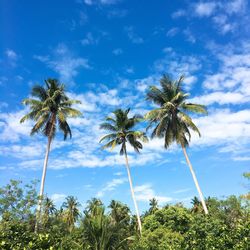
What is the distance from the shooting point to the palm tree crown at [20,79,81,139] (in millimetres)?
27266

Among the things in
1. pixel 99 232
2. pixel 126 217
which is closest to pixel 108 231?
pixel 99 232

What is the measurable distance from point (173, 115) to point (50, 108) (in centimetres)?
1210

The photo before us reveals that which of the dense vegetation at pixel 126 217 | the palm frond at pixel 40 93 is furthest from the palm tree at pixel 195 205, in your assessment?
the palm frond at pixel 40 93

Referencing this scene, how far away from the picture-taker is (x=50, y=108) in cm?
2780

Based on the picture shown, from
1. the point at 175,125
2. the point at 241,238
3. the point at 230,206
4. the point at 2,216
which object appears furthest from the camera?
the point at 230,206

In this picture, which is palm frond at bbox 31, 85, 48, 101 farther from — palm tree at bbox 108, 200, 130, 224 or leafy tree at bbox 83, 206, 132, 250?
palm tree at bbox 108, 200, 130, 224

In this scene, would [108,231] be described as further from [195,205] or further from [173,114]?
[195,205]

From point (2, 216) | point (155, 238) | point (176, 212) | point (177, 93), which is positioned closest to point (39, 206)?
point (2, 216)

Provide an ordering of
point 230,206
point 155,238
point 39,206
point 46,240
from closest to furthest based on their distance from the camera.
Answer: point 46,240 → point 39,206 → point 155,238 → point 230,206

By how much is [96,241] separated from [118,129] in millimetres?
18059

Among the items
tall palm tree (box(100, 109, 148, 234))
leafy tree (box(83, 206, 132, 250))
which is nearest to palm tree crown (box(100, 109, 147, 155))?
tall palm tree (box(100, 109, 148, 234))

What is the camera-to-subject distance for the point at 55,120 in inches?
1104

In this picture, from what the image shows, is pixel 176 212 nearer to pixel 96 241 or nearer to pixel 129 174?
pixel 129 174

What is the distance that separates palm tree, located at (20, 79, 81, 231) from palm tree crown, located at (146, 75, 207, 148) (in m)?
8.08
